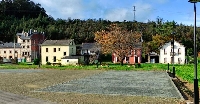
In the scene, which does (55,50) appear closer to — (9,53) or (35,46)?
(35,46)

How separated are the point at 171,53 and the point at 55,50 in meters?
23.4

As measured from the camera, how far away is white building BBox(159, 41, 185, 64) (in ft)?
185

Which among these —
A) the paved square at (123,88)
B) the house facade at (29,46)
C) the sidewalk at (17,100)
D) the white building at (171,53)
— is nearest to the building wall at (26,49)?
the house facade at (29,46)

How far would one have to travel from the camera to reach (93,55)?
6053 cm

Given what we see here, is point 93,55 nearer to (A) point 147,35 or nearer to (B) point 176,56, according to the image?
(B) point 176,56

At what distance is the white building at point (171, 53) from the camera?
56281 millimetres

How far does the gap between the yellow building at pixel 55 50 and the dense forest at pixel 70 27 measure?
51.5 feet

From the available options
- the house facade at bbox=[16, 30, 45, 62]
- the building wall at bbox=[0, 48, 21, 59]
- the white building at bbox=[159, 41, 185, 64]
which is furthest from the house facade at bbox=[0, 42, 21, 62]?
the white building at bbox=[159, 41, 185, 64]

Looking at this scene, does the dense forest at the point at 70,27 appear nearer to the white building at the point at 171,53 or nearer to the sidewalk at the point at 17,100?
the white building at the point at 171,53

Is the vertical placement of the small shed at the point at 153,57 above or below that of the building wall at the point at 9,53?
below

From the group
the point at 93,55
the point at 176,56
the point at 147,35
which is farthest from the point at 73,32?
the point at 176,56

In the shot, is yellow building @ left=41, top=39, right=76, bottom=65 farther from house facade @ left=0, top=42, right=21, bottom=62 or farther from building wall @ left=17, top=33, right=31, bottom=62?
house facade @ left=0, top=42, right=21, bottom=62

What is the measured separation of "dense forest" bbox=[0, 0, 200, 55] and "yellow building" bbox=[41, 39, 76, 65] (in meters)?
15.7

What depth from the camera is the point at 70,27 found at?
102188 millimetres
